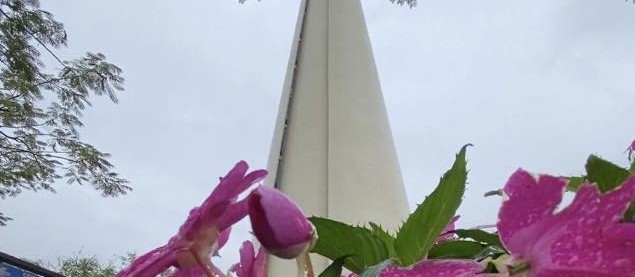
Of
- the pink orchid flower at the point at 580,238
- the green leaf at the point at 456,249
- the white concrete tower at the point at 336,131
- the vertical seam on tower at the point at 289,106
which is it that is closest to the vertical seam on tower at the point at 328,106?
the white concrete tower at the point at 336,131

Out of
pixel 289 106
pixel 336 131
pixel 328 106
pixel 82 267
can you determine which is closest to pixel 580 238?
pixel 336 131

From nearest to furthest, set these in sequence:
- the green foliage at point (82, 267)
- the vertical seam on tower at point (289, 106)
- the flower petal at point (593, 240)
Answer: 1. the flower petal at point (593, 240)
2. the vertical seam on tower at point (289, 106)
3. the green foliage at point (82, 267)

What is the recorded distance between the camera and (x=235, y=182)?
0.63 ft

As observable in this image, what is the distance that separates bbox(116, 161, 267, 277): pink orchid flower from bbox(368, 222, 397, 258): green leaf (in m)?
0.06

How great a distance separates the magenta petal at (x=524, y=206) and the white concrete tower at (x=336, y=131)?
8.31ft

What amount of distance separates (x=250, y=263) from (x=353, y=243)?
4 cm

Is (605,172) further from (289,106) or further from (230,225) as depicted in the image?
(289,106)

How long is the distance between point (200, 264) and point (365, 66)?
3547mm

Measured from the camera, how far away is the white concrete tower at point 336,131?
9.68 feet

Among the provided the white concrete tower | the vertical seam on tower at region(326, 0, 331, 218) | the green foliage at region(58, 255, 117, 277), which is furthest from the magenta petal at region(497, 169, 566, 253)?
the green foliage at region(58, 255, 117, 277)

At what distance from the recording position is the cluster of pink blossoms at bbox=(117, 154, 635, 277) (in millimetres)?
150

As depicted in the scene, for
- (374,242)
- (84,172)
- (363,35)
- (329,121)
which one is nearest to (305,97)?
(329,121)

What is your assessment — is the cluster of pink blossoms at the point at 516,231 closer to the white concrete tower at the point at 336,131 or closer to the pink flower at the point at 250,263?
the pink flower at the point at 250,263

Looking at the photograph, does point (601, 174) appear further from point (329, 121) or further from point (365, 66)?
point (365, 66)
